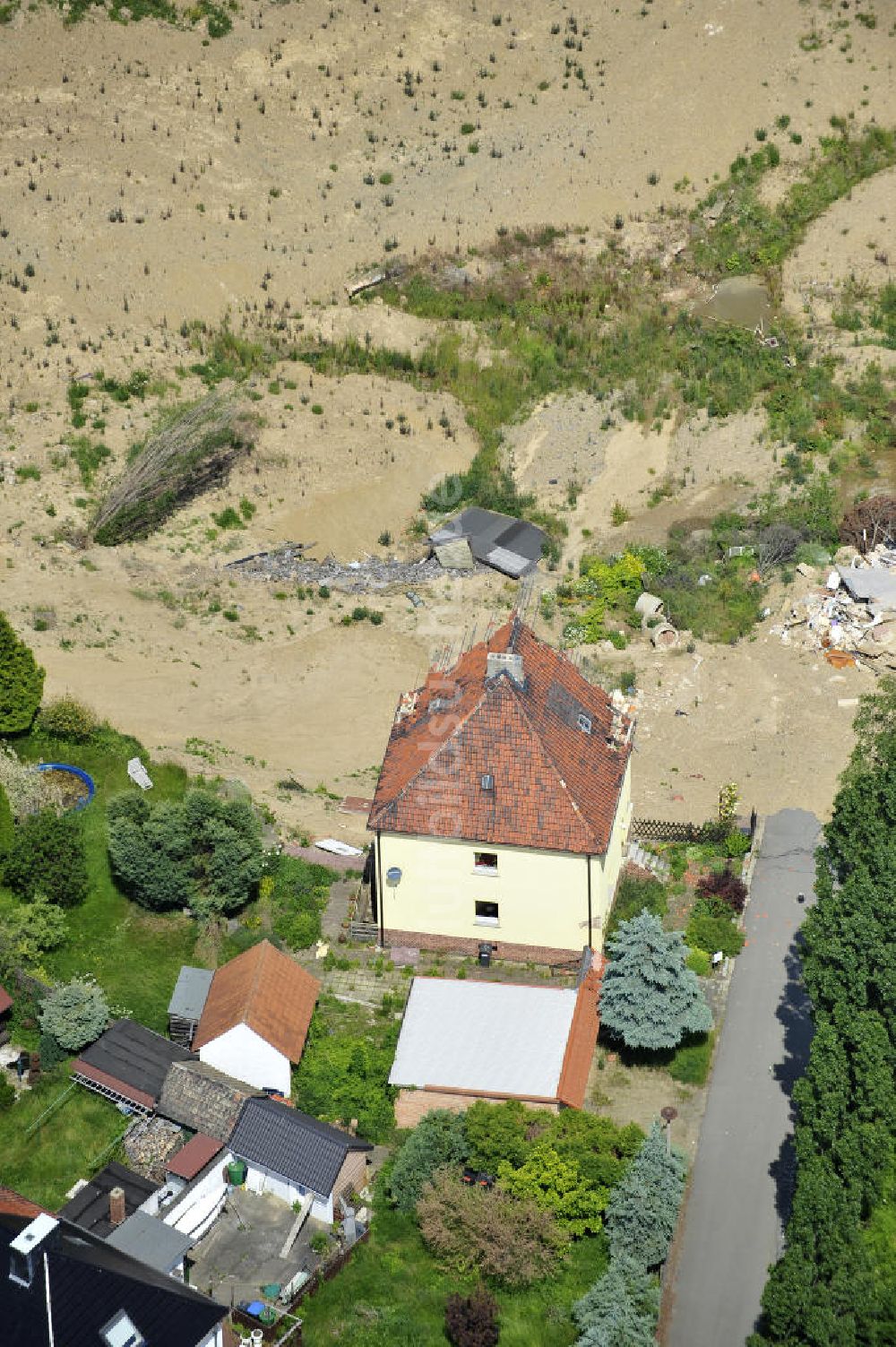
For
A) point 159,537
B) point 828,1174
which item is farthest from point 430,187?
point 828,1174

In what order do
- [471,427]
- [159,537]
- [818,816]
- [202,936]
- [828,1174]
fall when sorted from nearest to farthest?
[828,1174] < [202,936] < [818,816] < [159,537] < [471,427]

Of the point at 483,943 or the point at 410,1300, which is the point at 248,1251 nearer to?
the point at 410,1300

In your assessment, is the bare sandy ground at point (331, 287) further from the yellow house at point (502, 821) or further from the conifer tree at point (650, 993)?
the conifer tree at point (650, 993)

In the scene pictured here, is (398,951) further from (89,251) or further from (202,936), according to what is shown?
(89,251)

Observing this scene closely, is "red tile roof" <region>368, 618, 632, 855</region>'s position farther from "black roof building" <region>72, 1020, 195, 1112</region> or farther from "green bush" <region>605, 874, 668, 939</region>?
"black roof building" <region>72, 1020, 195, 1112</region>

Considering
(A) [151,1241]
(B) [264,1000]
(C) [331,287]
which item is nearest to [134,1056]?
(B) [264,1000]

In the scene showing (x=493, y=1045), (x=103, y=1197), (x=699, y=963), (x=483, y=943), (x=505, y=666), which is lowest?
(x=699, y=963)
